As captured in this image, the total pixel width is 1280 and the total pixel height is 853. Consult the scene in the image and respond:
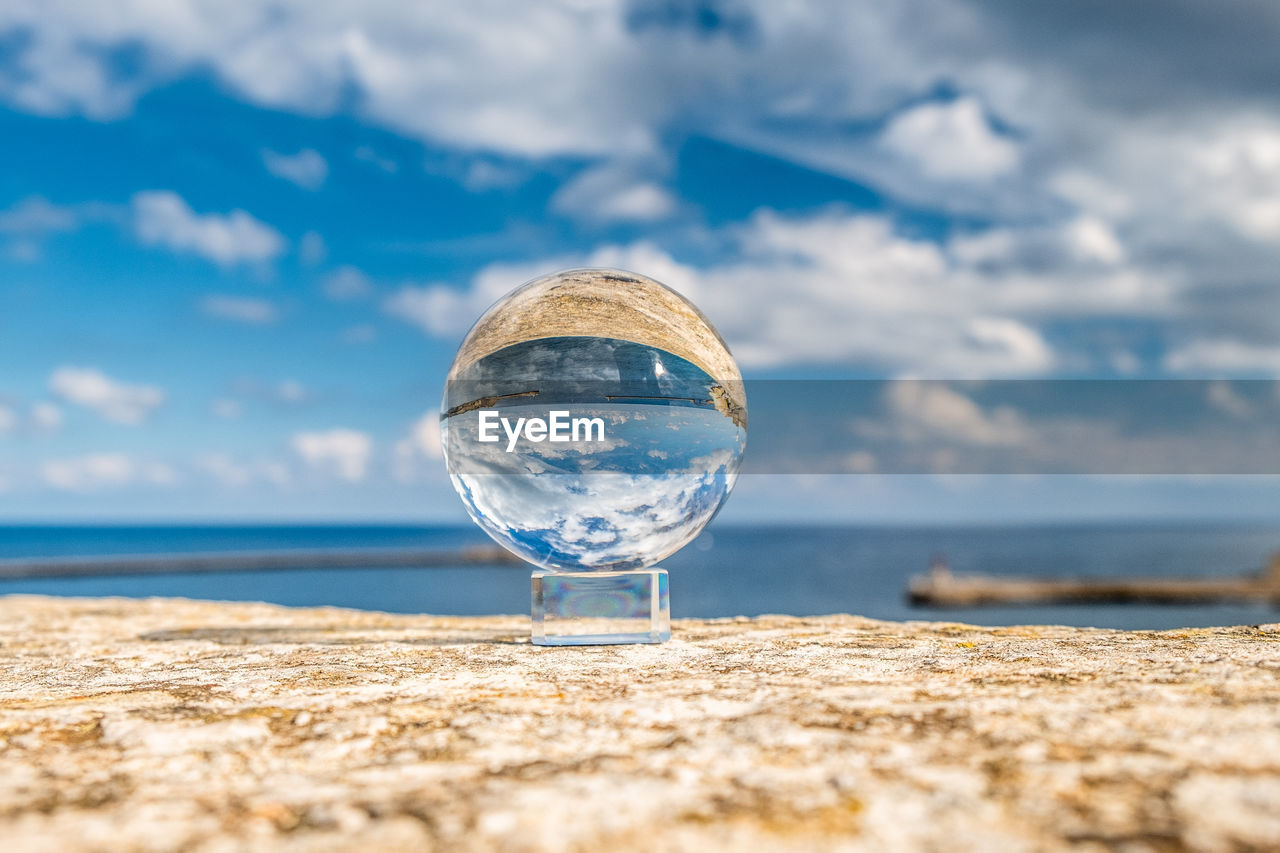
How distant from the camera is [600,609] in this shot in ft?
14.1

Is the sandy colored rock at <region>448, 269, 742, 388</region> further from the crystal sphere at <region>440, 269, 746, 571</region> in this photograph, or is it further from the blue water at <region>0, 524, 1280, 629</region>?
the blue water at <region>0, 524, 1280, 629</region>

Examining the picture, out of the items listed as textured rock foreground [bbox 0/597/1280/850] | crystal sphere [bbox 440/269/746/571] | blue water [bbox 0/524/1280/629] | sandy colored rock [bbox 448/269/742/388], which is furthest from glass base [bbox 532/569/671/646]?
blue water [bbox 0/524/1280/629]

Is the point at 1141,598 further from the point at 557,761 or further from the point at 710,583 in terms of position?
the point at 557,761

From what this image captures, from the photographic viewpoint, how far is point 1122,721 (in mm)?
2180

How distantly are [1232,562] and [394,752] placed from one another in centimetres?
13443

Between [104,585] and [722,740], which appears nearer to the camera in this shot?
[722,740]

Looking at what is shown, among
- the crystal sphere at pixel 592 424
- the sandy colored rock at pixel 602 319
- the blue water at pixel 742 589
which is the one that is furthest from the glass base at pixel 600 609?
the blue water at pixel 742 589

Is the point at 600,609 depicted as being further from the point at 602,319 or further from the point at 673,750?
the point at 673,750

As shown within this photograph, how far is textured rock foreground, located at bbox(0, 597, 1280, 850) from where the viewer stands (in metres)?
1.66

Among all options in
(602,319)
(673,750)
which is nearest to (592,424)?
(602,319)

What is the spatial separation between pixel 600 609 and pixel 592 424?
1029 mm

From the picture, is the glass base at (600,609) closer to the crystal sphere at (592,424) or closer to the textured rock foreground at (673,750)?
the crystal sphere at (592,424)

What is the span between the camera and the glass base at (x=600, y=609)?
14.0ft

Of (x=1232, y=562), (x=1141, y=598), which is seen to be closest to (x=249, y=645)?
(x=1141, y=598)
